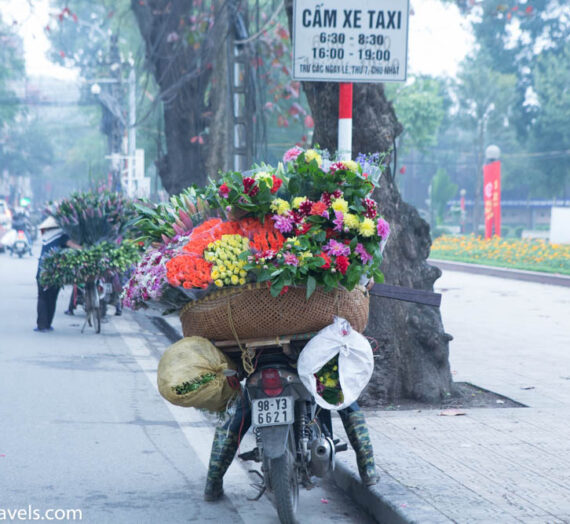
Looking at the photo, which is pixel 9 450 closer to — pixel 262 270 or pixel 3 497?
pixel 3 497

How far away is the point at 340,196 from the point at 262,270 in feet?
1.88

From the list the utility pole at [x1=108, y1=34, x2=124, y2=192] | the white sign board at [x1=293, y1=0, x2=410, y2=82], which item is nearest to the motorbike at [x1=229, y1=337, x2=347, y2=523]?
the white sign board at [x1=293, y1=0, x2=410, y2=82]

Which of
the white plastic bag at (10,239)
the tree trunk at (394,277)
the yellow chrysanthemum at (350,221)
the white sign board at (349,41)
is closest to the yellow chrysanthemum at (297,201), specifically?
the yellow chrysanthemum at (350,221)

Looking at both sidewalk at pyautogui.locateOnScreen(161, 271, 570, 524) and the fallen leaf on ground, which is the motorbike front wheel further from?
the fallen leaf on ground

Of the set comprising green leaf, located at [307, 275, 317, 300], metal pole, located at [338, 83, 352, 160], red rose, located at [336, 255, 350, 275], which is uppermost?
metal pole, located at [338, 83, 352, 160]

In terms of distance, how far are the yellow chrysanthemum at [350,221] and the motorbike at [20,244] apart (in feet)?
94.6

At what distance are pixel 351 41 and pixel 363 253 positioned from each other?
102 inches

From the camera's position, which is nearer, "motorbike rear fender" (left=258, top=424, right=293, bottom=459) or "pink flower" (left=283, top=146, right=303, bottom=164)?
"motorbike rear fender" (left=258, top=424, right=293, bottom=459)

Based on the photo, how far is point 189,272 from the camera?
4410 millimetres

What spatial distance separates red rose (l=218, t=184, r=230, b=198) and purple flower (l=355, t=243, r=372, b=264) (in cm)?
69

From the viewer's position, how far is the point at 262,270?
4352mm

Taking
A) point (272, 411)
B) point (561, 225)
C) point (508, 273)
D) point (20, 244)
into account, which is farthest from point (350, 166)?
point (561, 225)

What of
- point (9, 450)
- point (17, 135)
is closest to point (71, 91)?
point (17, 135)

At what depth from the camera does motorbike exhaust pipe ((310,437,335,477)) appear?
4629 millimetres
